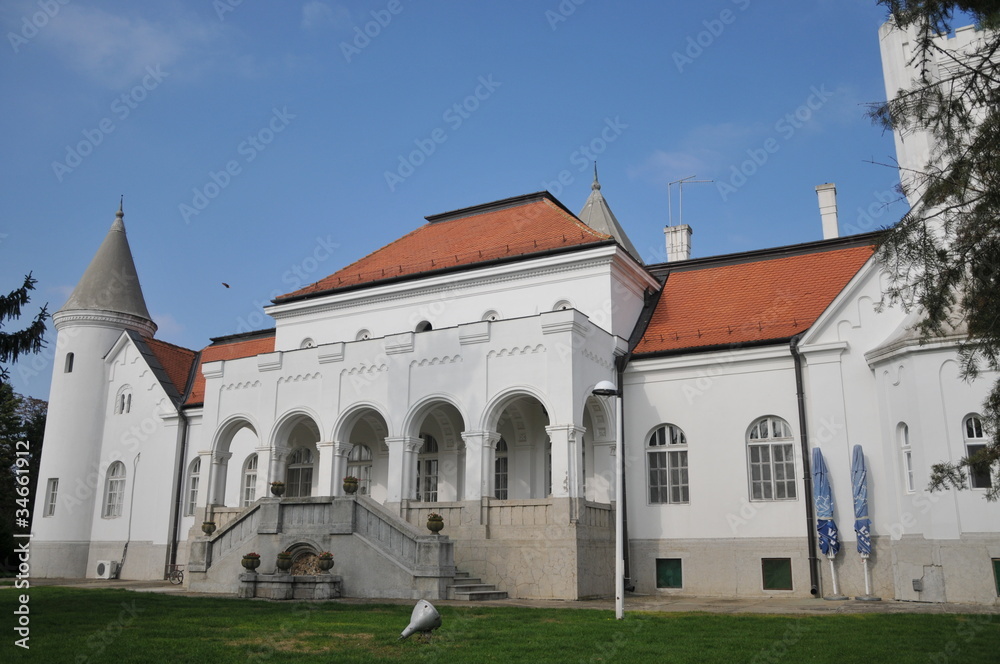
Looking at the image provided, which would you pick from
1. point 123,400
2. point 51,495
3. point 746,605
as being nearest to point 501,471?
point 746,605

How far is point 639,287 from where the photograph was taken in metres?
25.5

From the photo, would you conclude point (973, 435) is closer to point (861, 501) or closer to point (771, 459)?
point (861, 501)

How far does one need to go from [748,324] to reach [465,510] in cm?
907

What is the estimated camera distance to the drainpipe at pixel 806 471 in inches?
771

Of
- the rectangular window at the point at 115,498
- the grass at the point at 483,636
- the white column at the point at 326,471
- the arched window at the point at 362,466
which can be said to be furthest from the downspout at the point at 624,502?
the rectangular window at the point at 115,498

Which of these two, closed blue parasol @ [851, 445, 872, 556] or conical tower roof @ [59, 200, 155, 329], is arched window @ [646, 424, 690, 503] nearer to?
closed blue parasol @ [851, 445, 872, 556]

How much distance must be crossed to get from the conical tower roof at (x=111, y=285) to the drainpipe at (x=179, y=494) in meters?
5.50

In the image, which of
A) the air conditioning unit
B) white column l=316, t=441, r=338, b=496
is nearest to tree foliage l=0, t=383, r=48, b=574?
the air conditioning unit

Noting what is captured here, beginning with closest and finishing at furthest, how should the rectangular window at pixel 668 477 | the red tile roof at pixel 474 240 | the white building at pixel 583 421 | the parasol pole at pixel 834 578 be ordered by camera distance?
the white building at pixel 583 421 → the parasol pole at pixel 834 578 → the rectangular window at pixel 668 477 → the red tile roof at pixel 474 240

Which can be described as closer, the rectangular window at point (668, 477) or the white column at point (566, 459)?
the white column at point (566, 459)

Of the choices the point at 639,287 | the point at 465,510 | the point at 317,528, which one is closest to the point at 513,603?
the point at 465,510

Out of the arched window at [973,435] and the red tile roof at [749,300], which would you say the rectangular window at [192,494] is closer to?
the red tile roof at [749,300]

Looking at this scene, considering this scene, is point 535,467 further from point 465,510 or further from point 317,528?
point 317,528

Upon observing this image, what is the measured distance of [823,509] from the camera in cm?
1948
